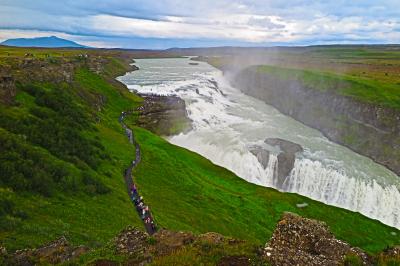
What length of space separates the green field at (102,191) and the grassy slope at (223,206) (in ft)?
0.43

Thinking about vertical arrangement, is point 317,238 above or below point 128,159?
above

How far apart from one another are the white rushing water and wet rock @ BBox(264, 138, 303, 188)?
75 cm

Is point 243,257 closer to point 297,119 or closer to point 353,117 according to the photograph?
point 353,117

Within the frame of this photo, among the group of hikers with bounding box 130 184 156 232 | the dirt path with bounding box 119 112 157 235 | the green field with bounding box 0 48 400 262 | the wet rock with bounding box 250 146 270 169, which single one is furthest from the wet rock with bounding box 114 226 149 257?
the wet rock with bounding box 250 146 270 169

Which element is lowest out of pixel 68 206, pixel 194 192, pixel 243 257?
pixel 194 192

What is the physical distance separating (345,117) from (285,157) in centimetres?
2880

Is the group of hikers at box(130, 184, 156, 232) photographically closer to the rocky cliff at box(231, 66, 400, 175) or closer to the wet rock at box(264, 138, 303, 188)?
the wet rock at box(264, 138, 303, 188)

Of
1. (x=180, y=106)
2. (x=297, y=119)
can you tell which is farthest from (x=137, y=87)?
(x=297, y=119)

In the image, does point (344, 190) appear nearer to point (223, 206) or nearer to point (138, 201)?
point (223, 206)

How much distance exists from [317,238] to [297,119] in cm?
7861

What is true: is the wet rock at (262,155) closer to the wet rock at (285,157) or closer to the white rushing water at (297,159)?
the white rushing water at (297,159)

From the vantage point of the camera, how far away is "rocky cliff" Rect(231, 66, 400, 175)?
222 ft

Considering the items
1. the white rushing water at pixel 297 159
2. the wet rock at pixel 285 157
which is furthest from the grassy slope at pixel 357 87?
the wet rock at pixel 285 157

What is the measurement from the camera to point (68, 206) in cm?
2797
